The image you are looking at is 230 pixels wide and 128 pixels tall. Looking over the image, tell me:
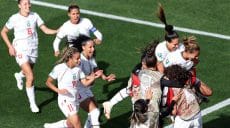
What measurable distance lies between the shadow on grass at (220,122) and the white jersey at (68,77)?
2808 mm

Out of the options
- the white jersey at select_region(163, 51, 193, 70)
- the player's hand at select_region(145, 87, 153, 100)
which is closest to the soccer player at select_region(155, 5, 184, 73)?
the white jersey at select_region(163, 51, 193, 70)

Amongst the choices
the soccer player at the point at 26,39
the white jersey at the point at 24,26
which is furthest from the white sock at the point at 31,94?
the white jersey at the point at 24,26

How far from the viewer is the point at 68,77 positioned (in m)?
12.4

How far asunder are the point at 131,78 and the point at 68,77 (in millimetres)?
1506

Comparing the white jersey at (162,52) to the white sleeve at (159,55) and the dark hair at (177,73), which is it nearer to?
the white sleeve at (159,55)

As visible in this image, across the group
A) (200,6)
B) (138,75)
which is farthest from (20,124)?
(200,6)

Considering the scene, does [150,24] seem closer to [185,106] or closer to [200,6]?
[200,6]

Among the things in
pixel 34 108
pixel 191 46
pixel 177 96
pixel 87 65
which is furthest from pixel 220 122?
pixel 34 108

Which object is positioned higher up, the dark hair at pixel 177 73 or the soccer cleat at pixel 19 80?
the dark hair at pixel 177 73

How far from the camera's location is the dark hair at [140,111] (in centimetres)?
1066

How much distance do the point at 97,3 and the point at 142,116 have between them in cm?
966

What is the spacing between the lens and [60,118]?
14.1 meters

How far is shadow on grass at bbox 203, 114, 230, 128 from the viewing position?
1356 cm

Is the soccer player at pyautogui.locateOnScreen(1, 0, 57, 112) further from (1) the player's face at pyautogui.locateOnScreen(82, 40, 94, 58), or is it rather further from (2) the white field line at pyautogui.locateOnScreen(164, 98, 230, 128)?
(2) the white field line at pyautogui.locateOnScreen(164, 98, 230, 128)
